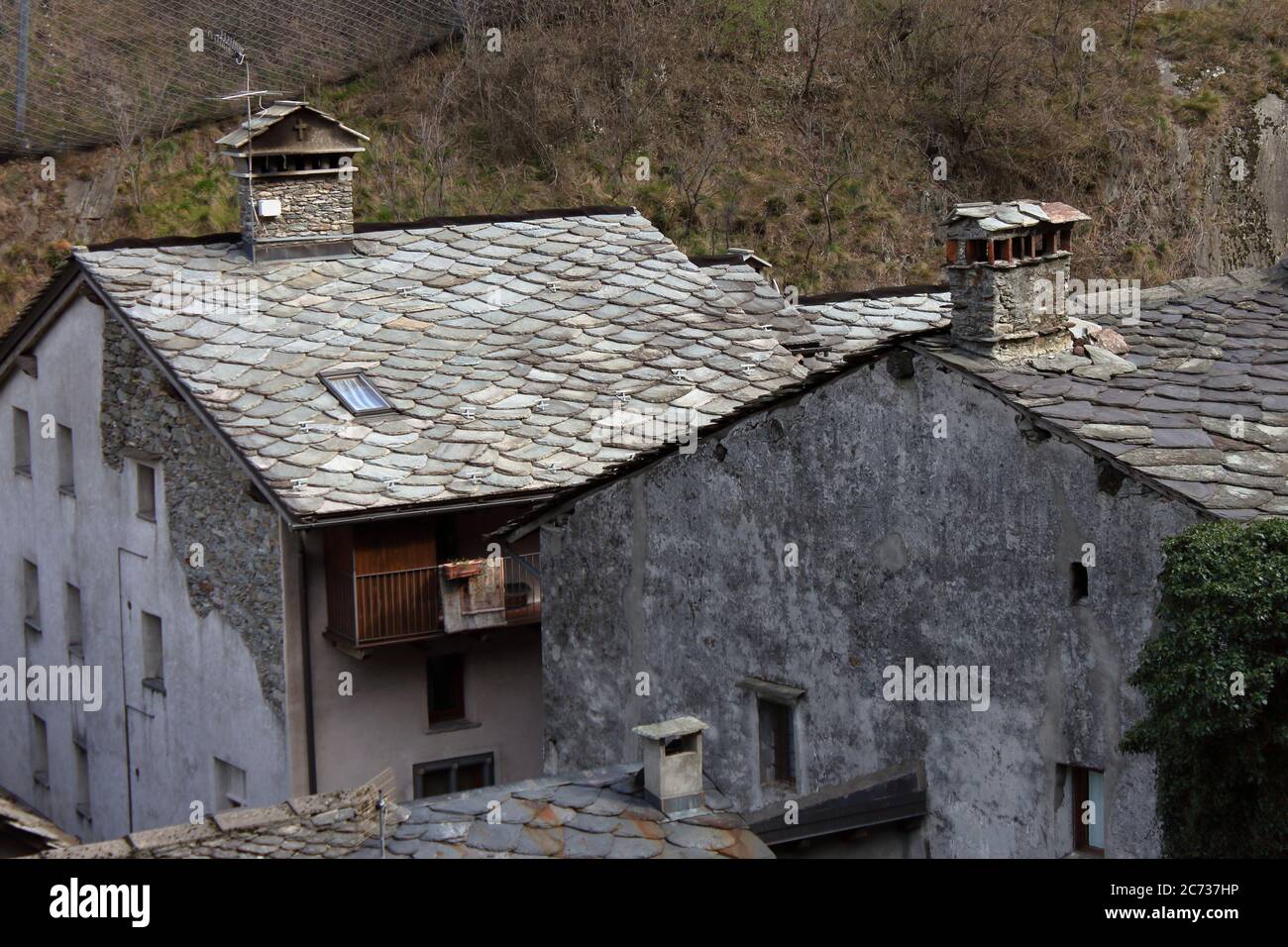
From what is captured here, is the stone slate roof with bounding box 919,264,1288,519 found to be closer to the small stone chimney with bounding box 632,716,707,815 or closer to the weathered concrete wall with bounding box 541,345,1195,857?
the weathered concrete wall with bounding box 541,345,1195,857

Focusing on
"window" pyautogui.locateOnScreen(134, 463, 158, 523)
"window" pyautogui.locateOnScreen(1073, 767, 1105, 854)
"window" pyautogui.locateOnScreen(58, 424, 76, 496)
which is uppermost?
"window" pyautogui.locateOnScreen(58, 424, 76, 496)

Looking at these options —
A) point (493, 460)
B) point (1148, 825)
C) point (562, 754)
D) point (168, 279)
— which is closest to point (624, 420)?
point (493, 460)

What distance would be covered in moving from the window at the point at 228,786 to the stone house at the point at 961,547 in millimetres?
4977

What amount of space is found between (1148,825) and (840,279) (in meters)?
19.5

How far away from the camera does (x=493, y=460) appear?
19094 mm

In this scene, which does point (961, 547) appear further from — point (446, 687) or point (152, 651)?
point (152, 651)

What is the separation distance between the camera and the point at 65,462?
75.7 feet

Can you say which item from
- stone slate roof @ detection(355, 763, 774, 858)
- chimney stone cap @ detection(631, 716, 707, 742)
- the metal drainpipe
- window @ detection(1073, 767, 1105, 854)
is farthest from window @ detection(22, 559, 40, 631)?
window @ detection(1073, 767, 1105, 854)

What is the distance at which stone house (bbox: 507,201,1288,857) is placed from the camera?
42.3 ft

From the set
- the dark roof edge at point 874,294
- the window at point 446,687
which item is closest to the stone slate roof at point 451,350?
the dark roof edge at point 874,294

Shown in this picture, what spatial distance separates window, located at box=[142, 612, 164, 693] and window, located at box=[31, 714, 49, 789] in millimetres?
3471

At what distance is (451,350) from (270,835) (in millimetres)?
9647

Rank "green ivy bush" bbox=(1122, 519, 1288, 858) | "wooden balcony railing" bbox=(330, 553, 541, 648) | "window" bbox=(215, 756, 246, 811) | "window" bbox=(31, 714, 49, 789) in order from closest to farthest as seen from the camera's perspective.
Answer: "green ivy bush" bbox=(1122, 519, 1288, 858) → "wooden balcony railing" bbox=(330, 553, 541, 648) → "window" bbox=(215, 756, 246, 811) → "window" bbox=(31, 714, 49, 789)
